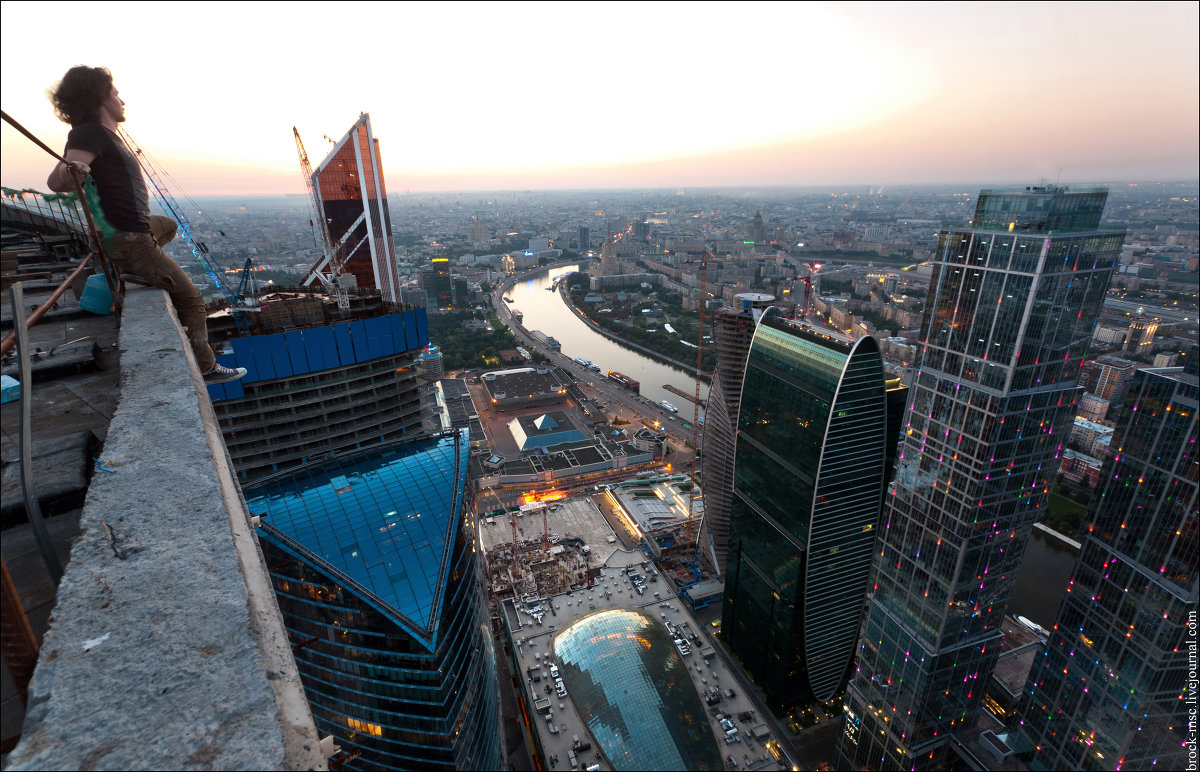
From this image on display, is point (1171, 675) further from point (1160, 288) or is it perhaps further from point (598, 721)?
point (1160, 288)

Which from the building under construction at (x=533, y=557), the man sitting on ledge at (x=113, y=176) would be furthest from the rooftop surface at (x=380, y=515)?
the building under construction at (x=533, y=557)

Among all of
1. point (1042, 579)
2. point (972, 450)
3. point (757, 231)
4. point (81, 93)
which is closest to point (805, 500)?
point (972, 450)

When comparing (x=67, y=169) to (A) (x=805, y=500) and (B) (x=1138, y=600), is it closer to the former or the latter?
(A) (x=805, y=500)

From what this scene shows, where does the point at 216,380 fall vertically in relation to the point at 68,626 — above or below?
below

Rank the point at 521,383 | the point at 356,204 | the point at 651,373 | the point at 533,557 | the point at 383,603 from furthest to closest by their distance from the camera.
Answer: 1. the point at 651,373
2. the point at 521,383
3. the point at 356,204
4. the point at 533,557
5. the point at 383,603

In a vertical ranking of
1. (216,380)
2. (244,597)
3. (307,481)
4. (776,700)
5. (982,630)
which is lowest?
(776,700)

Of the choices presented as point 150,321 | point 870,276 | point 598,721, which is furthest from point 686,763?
point 870,276

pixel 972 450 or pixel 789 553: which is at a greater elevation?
pixel 972 450
